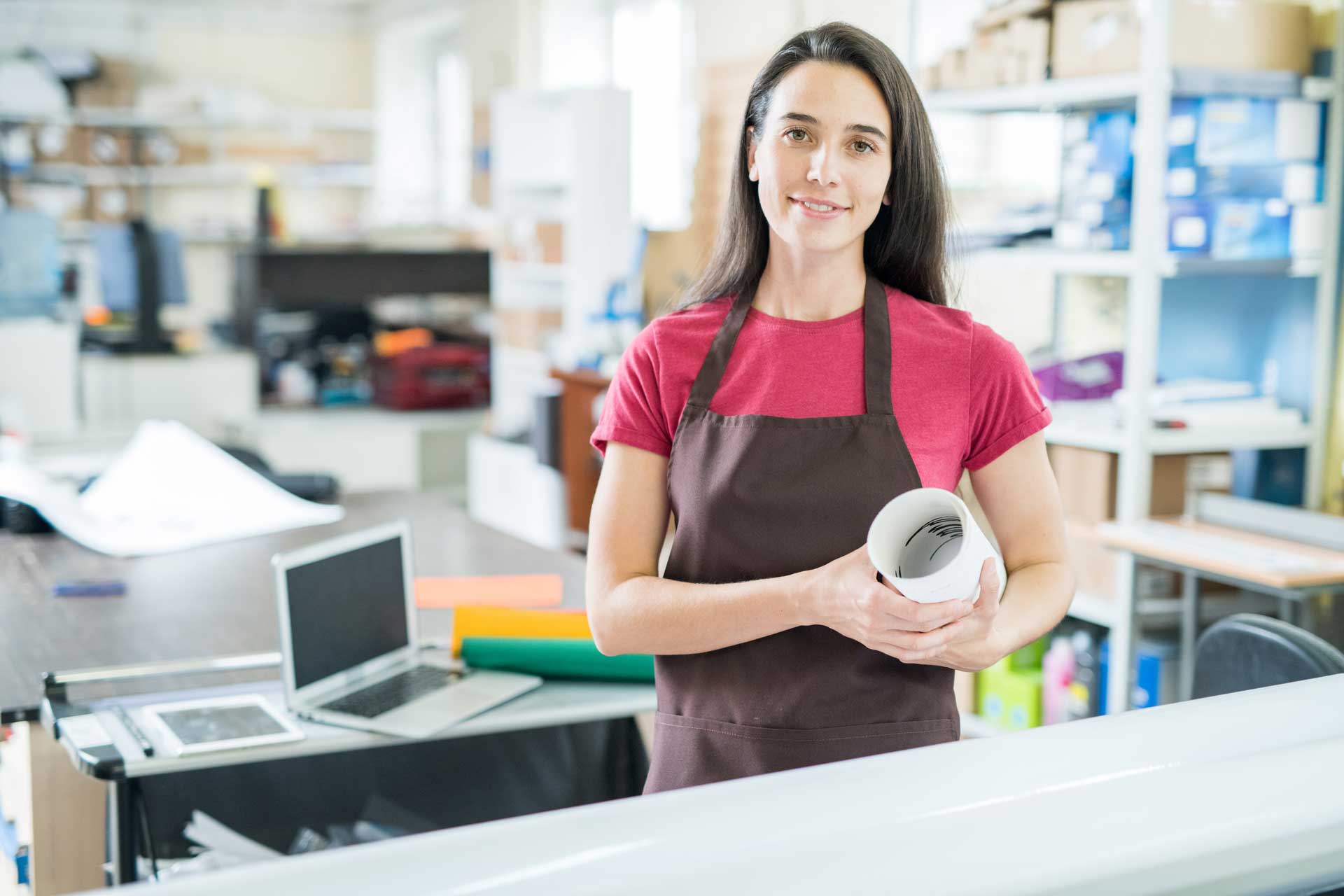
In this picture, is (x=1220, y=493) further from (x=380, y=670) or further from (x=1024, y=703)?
(x=380, y=670)

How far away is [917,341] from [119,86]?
11559mm

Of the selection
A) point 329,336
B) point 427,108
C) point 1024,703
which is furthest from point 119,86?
point 1024,703

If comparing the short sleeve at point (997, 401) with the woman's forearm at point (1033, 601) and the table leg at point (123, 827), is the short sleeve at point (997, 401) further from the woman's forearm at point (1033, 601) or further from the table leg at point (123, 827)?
the table leg at point (123, 827)

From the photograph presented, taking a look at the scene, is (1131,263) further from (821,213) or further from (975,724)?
(821,213)

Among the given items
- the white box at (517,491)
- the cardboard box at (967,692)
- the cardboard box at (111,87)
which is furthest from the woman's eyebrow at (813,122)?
the cardboard box at (111,87)

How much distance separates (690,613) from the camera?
116cm

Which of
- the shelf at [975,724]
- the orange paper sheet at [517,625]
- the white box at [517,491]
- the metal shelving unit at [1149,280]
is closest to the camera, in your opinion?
the orange paper sheet at [517,625]

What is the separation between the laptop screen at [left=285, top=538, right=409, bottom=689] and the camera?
1.86m

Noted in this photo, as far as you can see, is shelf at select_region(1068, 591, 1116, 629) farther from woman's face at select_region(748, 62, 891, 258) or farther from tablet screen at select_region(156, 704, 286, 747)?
woman's face at select_region(748, 62, 891, 258)

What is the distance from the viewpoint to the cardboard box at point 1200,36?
10.1ft

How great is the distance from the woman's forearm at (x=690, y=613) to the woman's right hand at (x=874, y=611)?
22 mm

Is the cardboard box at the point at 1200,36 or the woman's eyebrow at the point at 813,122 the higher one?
the cardboard box at the point at 1200,36

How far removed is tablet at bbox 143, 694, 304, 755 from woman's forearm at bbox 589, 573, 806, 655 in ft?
2.33

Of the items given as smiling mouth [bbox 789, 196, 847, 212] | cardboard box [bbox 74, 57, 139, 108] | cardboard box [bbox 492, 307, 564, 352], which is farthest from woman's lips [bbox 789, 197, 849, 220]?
cardboard box [bbox 74, 57, 139, 108]
